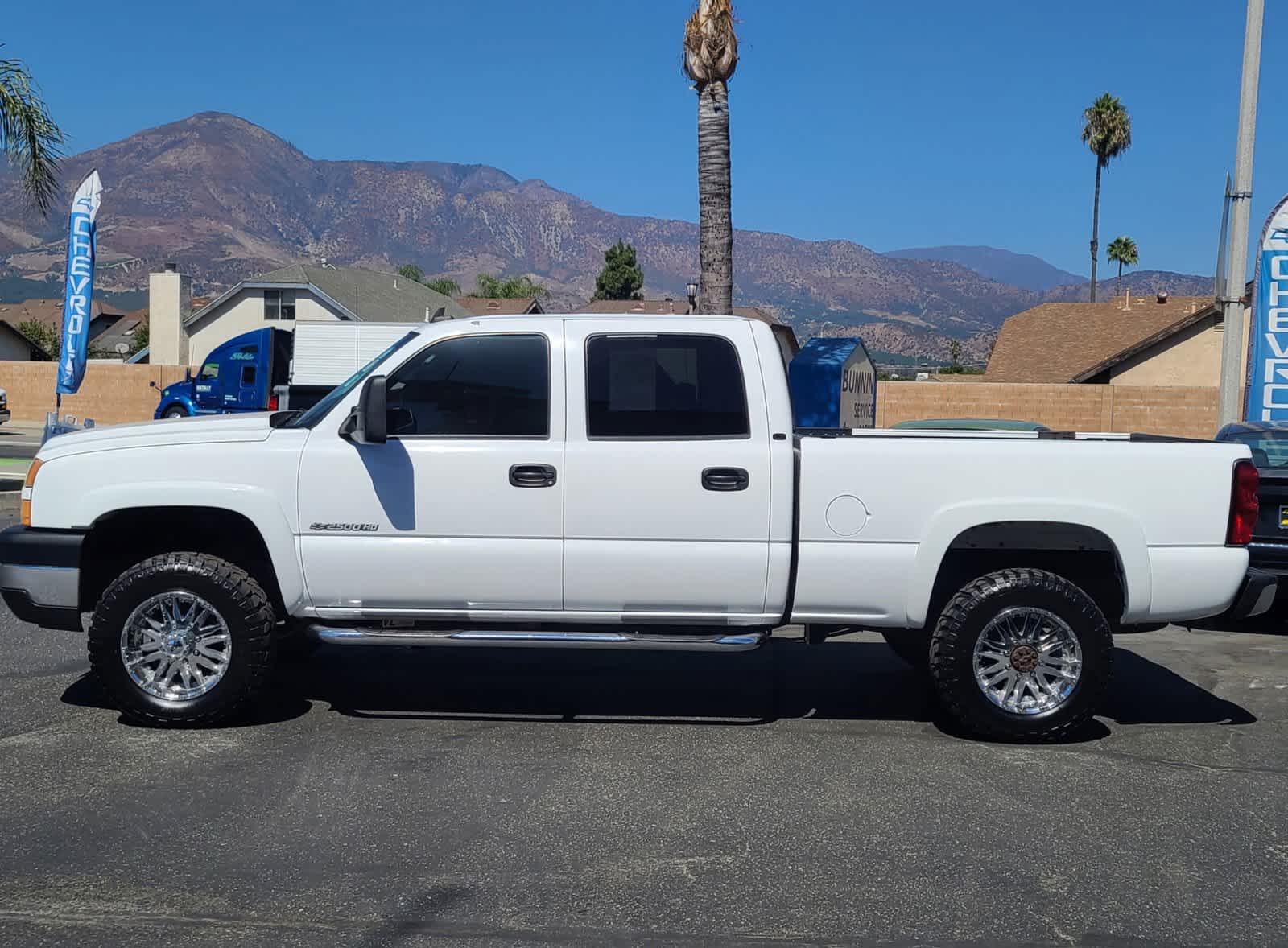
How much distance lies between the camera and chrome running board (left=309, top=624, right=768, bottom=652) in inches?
255

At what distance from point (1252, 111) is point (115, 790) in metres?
13.0

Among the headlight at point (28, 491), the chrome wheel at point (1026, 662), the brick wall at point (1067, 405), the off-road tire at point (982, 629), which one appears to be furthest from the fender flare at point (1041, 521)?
the brick wall at point (1067, 405)

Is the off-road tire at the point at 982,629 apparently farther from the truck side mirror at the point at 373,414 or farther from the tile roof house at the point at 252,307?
the tile roof house at the point at 252,307

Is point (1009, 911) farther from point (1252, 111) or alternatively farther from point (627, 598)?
point (1252, 111)

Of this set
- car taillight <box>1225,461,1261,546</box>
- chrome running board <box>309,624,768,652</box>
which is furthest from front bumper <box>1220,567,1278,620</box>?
chrome running board <box>309,624,768,652</box>

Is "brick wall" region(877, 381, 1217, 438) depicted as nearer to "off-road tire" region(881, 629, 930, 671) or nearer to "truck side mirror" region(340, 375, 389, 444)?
"off-road tire" region(881, 629, 930, 671)

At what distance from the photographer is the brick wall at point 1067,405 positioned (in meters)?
31.7

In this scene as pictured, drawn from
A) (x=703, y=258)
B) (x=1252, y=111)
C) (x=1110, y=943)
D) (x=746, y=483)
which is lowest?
(x=1110, y=943)

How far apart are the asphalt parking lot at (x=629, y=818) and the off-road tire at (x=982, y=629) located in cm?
16

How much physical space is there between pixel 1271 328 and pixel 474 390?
37.2 ft

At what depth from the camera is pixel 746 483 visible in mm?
6488

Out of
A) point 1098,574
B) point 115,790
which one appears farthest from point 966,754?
point 115,790

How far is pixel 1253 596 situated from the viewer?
21.7ft

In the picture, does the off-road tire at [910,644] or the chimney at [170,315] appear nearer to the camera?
the off-road tire at [910,644]
